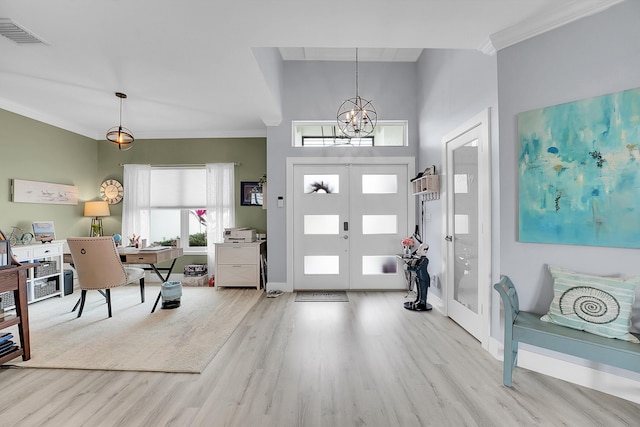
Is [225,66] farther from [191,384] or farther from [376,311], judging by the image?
[376,311]

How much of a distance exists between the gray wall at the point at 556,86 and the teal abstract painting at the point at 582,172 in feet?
0.22

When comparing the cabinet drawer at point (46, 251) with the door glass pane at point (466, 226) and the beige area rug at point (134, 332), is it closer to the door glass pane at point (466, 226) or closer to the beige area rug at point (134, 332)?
the beige area rug at point (134, 332)

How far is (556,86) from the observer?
85.9 inches

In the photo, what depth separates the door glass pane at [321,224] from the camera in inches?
183

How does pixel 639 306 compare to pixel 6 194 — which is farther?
pixel 6 194

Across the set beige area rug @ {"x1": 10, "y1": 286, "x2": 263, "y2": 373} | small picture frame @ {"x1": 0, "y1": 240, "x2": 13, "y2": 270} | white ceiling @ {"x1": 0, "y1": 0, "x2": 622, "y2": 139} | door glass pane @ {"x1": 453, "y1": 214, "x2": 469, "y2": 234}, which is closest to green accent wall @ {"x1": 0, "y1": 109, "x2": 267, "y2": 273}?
white ceiling @ {"x1": 0, "y1": 0, "x2": 622, "y2": 139}

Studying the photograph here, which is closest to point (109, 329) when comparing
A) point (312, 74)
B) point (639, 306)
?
point (312, 74)

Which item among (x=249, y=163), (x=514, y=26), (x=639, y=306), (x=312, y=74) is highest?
(x=312, y=74)

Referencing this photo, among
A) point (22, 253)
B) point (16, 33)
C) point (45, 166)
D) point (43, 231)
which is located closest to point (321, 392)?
point (16, 33)

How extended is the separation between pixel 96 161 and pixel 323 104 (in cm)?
431

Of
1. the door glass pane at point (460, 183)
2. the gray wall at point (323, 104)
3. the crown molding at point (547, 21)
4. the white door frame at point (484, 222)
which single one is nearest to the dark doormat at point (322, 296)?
the gray wall at point (323, 104)

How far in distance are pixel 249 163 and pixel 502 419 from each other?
4805 millimetres

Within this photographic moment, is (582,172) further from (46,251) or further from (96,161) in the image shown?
(96,161)

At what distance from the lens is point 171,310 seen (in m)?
3.79
